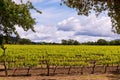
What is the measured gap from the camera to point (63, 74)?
41281 mm

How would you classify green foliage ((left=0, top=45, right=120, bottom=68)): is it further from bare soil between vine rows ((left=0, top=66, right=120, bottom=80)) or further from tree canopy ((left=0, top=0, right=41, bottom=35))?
tree canopy ((left=0, top=0, right=41, bottom=35))

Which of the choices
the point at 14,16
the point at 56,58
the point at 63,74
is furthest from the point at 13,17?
the point at 56,58

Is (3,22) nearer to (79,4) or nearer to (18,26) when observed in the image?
(18,26)

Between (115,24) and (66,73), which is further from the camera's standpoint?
A: (66,73)

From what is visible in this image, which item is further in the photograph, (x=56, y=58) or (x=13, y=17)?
(x=56, y=58)

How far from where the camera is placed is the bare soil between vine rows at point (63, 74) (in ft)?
122

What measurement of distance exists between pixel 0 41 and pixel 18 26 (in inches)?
78.3

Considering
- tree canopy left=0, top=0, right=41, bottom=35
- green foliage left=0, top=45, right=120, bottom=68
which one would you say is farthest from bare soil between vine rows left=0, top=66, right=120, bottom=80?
tree canopy left=0, top=0, right=41, bottom=35

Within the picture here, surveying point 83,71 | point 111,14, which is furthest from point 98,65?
point 111,14

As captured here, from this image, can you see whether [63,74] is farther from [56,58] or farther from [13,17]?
[56,58]

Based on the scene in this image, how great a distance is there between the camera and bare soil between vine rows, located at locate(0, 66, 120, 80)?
122ft

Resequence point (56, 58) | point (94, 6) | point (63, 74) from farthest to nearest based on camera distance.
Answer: point (56, 58), point (63, 74), point (94, 6)

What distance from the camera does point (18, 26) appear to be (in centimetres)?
3500

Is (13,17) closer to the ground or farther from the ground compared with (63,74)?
farther from the ground
